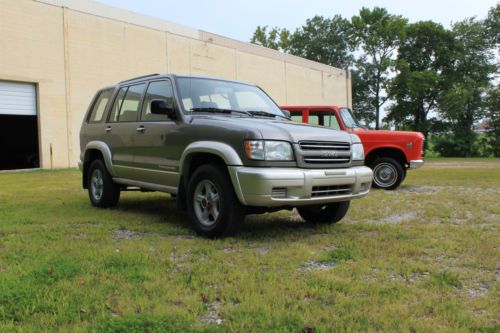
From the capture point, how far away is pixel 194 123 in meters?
5.59

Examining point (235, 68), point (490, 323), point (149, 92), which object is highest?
point (235, 68)

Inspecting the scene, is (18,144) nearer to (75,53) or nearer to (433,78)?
(75,53)

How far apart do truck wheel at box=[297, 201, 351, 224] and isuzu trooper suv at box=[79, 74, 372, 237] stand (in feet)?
0.05

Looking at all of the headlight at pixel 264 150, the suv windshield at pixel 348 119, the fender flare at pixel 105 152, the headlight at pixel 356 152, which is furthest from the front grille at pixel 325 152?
the suv windshield at pixel 348 119

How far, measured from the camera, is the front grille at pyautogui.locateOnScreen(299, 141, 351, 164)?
5.17m

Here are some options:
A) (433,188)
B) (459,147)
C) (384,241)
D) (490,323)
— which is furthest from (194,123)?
(459,147)

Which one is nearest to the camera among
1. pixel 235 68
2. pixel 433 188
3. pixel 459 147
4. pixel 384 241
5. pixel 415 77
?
pixel 384 241

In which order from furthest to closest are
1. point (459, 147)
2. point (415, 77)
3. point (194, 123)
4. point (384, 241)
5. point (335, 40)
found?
point (335, 40) → point (415, 77) → point (459, 147) → point (194, 123) → point (384, 241)

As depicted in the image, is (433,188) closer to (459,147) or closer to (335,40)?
(459,147)

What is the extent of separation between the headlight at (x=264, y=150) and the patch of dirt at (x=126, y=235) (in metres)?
1.64

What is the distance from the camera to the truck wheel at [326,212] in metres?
6.25

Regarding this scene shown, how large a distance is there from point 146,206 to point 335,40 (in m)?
58.8

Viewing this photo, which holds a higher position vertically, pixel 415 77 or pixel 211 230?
pixel 415 77

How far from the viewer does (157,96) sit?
6.42 meters
